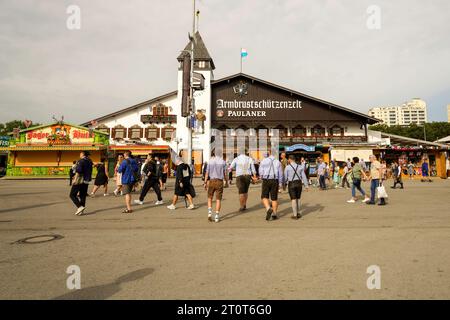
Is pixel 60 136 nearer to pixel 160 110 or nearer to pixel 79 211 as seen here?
pixel 160 110

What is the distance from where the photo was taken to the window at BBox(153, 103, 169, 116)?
109 feet

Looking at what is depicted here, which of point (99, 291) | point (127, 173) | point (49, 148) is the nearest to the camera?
point (99, 291)

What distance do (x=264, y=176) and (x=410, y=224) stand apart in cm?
363

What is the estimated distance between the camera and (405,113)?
155875 mm

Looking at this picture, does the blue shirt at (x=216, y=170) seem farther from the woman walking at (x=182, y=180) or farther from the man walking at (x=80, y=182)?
the man walking at (x=80, y=182)

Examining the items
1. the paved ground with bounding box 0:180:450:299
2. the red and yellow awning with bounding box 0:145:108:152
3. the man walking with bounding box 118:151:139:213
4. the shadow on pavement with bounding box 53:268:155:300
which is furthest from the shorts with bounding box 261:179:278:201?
the red and yellow awning with bounding box 0:145:108:152

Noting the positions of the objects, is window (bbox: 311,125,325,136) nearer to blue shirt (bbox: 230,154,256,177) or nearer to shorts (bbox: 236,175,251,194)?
blue shirt (bbox: 230,154,256,177)

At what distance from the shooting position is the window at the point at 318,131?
109 ft

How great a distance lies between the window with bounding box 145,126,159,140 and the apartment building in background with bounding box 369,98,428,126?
503 feet

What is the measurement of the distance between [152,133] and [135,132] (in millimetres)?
2098

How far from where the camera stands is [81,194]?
8164 millimetres

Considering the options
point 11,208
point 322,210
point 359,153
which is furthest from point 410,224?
point 359,153

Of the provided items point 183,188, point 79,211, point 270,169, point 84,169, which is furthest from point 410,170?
point 79,211
